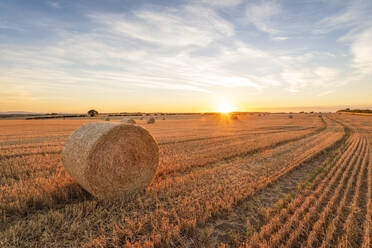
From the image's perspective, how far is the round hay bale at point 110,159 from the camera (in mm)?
4426

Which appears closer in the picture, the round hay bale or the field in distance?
the field in distance

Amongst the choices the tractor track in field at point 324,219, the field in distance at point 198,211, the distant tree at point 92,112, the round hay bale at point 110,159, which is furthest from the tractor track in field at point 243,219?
the distant tree at point 92,112

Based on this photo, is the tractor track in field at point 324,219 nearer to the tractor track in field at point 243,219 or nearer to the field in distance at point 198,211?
the field in distance at point 198,211

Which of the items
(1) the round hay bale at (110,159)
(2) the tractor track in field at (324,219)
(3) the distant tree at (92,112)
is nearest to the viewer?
(2) the tractor track in field at (324,219)

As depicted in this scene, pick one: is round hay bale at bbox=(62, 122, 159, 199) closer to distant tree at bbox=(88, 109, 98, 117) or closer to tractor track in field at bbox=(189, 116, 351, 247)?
tractor track in field at bbox=(189, 116, 351, 247)

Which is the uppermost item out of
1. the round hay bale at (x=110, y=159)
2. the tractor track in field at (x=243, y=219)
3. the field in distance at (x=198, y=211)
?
the round hay bale at (x=110, y=159)

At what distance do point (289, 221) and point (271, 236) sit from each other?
674 mm

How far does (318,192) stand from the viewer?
468 cm

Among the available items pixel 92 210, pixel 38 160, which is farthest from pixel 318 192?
pixel 38 160

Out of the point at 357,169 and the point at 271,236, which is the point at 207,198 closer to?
the point at 271,236

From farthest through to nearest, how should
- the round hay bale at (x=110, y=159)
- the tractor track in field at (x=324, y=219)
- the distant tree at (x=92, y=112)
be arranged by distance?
the distant tree at (x=92, y=112) → the round hay bale at (x=110, y=159) → the tractor track in field at (x=324, y=219)

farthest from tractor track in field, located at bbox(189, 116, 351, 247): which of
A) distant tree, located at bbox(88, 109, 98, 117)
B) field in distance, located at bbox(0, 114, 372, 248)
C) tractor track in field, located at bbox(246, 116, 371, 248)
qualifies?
distant tree, located at bbox(88, 109, 98, 117)

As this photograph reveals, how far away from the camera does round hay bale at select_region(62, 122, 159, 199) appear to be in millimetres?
4426

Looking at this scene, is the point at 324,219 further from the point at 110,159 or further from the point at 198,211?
the point at 110,159
